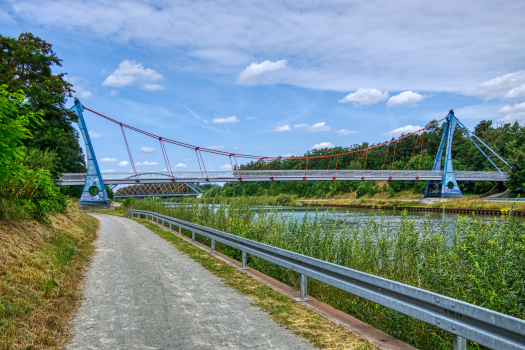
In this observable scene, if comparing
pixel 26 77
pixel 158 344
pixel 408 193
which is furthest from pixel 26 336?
pixel 408 193

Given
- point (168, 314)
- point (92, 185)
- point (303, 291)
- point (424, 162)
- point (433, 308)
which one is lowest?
point (168, 314)

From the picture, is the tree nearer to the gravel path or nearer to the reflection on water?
the reflection on water

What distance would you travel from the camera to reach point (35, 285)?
227 inches

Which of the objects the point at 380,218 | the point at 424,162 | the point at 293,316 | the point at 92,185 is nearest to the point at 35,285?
the point at 293,316

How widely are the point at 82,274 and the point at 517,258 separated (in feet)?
24.0

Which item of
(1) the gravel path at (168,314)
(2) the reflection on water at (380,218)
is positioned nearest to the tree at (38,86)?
(2) the reflection on water at (380,218)

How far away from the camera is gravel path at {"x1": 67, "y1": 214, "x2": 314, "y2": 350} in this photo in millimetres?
4055

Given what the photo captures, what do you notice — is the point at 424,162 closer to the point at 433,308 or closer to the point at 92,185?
the point at 92,185

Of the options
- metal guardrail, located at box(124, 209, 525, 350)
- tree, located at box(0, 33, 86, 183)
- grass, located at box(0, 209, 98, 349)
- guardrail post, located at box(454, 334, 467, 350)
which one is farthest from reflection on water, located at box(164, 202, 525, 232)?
tree, located at box(0, 33, 86, 183)

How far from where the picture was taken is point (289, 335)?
166 inches

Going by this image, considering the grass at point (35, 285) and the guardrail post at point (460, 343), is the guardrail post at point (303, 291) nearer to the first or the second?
the guardrail post at point (460, 343)

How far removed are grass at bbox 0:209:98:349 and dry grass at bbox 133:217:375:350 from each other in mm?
2491

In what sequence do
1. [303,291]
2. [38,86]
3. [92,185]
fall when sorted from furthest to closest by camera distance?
[92,185], [38,86], [303,291]

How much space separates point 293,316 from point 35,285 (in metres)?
3.93
